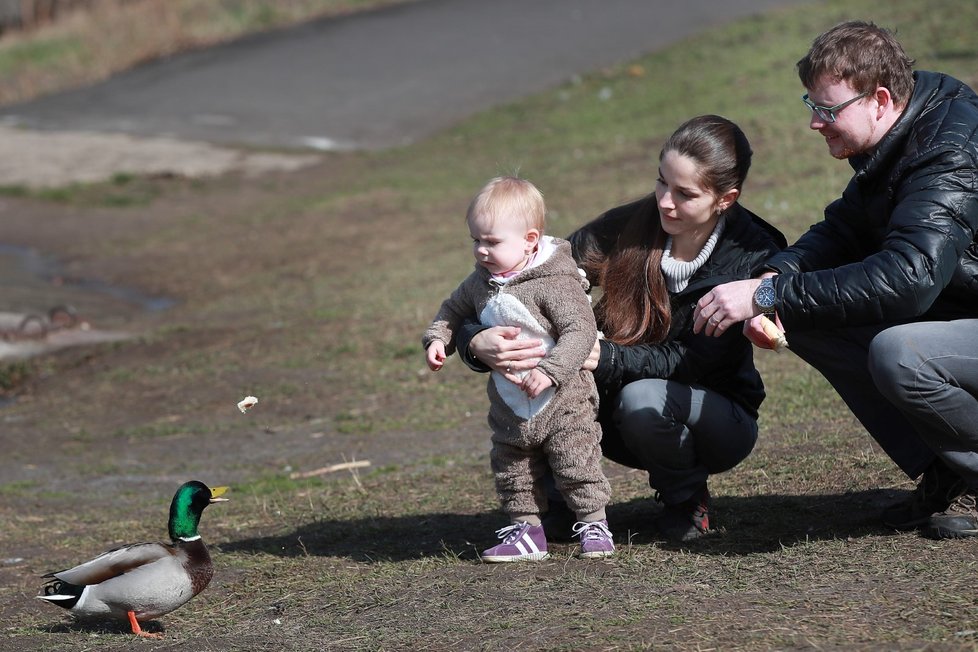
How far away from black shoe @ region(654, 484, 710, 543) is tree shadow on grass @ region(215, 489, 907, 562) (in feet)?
0.14

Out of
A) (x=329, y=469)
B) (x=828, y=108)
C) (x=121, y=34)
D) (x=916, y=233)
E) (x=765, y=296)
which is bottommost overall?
(x=329, y=469)

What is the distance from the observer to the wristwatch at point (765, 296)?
13.3 feet

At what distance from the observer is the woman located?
436 cm

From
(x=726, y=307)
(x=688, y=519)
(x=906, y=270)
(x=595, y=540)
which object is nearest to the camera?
(x=906, y=270)

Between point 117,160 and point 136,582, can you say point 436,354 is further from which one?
point 117,160

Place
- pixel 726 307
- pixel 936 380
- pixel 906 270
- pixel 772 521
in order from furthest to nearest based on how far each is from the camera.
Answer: pixel 772 521 < pixel 726 307 < pixel 936 380 < pixel 906 270

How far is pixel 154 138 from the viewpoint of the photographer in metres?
17.5

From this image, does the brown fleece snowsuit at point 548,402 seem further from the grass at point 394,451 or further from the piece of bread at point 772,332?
the piece of bread at point 772,332

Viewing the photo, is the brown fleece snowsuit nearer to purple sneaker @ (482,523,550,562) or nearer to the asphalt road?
purple sneaker @ (482,523,550,562)

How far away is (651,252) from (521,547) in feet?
3.84

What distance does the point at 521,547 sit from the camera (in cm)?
446

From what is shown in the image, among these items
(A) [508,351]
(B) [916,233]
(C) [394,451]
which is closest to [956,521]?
(B) [916,233]

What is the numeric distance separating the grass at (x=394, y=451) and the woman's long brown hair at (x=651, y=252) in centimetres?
82

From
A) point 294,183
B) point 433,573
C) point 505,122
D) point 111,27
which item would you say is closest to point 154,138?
point 294,183
